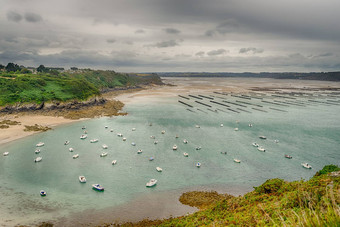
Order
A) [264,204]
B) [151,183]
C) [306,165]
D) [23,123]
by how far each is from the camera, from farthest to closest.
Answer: [23,123] → [306,165] → [151,183] → [264,204]

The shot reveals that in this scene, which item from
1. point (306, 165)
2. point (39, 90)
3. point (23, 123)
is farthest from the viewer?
point (39, 90)

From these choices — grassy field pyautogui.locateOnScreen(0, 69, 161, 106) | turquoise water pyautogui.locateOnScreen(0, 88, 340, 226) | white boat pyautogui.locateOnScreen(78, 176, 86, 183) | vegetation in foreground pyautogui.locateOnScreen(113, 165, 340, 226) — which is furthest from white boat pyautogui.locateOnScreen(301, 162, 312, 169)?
grassy field pyautogui.locateOnScreen(0, 69, 161, 106)

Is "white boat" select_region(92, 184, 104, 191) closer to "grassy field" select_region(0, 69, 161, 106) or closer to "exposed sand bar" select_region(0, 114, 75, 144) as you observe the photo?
"exposed sand bar" select_region(0, 114, 75, 144)

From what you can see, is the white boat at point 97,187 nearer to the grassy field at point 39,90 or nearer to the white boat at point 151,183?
the white boat at point 151,183

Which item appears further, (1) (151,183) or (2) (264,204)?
(1) (151,183)

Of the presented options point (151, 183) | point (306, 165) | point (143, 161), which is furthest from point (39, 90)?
point (306, 165)

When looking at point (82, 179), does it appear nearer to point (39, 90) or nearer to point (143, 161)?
point (143, 161)

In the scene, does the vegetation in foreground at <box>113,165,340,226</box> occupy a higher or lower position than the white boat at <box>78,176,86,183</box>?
higher

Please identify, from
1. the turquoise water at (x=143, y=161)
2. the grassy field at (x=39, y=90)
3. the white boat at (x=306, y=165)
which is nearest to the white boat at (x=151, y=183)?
the turquoise water at (x=143, y=161)

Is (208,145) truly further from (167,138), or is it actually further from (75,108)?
(75,108)
